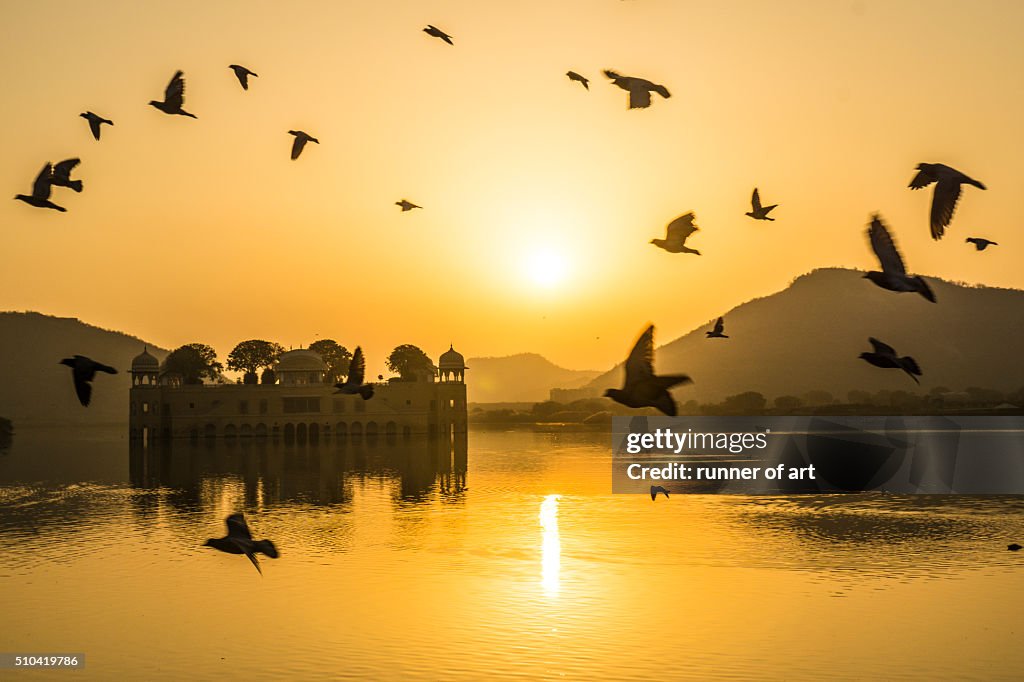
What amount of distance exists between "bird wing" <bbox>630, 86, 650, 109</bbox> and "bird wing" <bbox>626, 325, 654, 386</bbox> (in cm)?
501

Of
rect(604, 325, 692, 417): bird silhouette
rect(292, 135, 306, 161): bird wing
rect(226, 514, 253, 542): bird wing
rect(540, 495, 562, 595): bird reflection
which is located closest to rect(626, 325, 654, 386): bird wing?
rect(604, 325, 692, 417): bird silhouette

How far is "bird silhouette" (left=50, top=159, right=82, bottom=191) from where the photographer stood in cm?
2070

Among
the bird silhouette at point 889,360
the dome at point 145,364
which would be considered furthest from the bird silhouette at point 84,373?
the dome at point 145,364

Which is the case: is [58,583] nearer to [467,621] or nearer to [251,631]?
[251,631]

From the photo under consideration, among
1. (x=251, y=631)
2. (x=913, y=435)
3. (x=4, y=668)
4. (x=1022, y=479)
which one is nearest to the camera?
(x=4, y=668)

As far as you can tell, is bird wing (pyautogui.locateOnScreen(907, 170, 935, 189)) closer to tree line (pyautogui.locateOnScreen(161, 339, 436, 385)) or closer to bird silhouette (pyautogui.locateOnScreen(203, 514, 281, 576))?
bird silhouette (pyautogui.locateOnScreen(203, 514, 281, 576))

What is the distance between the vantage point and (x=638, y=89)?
819 inches

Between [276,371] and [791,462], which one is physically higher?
[276,371]

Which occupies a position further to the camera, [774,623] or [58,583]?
[58,583]

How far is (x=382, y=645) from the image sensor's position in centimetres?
2872

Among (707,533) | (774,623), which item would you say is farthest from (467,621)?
(707,533)

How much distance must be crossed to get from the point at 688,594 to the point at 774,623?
4675 millimetres

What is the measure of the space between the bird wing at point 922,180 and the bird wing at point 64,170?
46.6 ft

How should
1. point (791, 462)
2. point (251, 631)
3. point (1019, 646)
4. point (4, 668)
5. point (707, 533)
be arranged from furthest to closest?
point (791, 462) → point (707, 533) → point (251, 631) → point (1019, 646) → point (4, 668)
